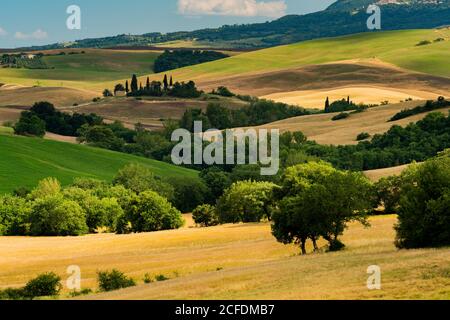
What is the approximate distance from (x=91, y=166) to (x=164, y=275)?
309 feet

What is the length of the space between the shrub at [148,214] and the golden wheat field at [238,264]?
11262 millimetres

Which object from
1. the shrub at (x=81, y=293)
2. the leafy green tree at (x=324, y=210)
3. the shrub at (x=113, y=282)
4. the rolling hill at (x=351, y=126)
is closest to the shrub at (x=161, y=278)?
the shrub at (x=113, y=282)

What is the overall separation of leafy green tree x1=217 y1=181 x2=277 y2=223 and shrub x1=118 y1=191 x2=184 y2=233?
542cm

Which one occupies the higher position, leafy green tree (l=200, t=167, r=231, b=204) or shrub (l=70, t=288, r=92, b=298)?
shrub (l=70, t=288, r=92, b=298)

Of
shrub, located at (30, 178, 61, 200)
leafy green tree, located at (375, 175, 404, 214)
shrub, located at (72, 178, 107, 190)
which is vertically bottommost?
shrub, located at (72, 178, 107, 190)

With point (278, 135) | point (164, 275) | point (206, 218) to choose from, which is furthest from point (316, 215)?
point (278, 135)

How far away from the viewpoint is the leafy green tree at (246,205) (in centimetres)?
9444

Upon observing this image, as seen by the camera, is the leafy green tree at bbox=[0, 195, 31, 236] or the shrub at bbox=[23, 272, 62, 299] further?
the leafy green tree at bbox=[0, 195, 31, 236]

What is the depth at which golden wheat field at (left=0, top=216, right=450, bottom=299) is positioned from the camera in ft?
113

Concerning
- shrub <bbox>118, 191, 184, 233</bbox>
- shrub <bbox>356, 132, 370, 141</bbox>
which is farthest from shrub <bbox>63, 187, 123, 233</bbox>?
shrub <bbox>356, 132, 370, 141</bbox>

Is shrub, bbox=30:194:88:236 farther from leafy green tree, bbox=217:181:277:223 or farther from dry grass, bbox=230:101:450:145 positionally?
dry grass, bbox=230:101:450:145

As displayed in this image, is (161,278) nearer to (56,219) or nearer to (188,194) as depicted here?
(56,219)

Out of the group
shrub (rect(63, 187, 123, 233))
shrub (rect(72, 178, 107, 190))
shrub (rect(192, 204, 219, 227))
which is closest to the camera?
shrub (rect(192, 204, 219, 227))

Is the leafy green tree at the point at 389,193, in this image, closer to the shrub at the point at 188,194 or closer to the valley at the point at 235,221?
the valley at the point at 235,221
